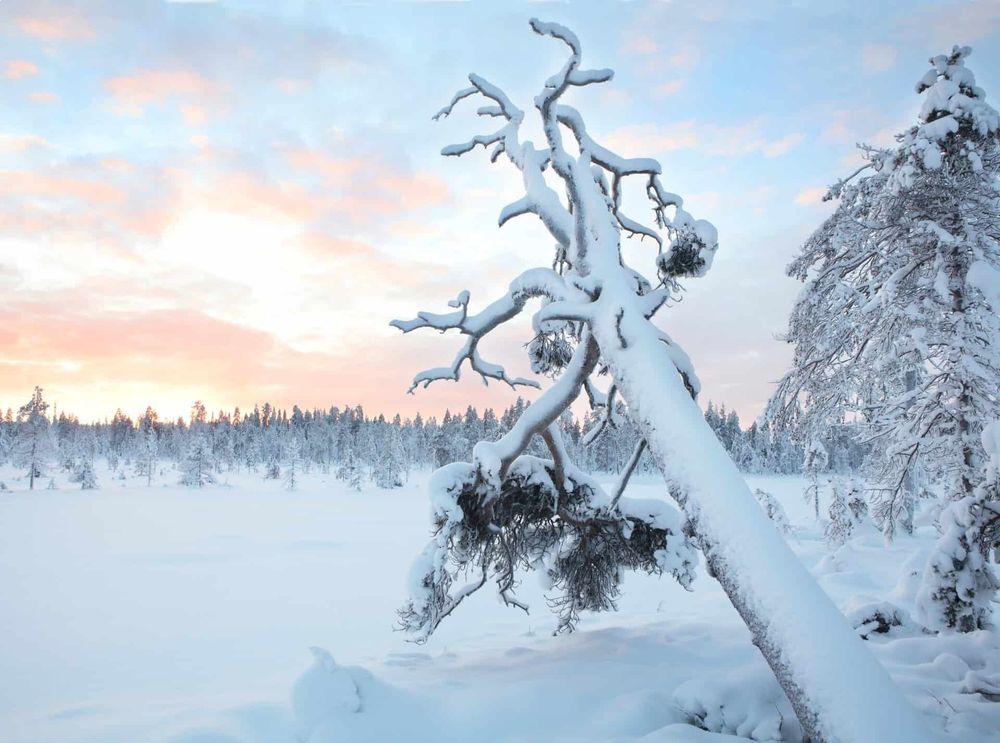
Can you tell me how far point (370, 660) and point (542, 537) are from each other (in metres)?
2.54

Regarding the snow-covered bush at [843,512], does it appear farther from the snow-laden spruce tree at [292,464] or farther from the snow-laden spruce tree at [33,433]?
the snow-laden spruce tree at [33,433]

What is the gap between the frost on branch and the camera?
5.25m

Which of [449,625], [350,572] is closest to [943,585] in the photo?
[449,625]

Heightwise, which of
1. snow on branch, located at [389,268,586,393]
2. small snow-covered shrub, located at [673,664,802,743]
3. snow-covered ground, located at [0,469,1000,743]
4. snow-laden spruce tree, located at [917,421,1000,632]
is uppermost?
snow on branch, located at [389,268,586,393]

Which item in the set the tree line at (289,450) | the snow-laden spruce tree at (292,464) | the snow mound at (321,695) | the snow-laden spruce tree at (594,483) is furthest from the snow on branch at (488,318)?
the snow-laden spruce tree at (292,464)

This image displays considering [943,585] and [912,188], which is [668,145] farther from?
[943,585]

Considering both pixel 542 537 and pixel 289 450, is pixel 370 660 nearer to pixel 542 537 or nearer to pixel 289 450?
pixel 542 537

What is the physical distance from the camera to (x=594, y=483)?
630 centimetres

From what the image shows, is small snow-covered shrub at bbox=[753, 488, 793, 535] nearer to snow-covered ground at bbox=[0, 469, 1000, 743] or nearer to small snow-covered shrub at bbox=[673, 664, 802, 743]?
snow-covered ground at bbox=[0, 469, 1000, 743]

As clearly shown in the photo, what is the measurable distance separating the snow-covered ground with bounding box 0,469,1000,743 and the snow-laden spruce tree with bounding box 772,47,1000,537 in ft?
7.62

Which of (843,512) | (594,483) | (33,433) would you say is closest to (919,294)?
(594,483)

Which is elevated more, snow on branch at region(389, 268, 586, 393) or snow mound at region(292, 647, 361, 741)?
snow on branch at region(389, 268, 586, 393)

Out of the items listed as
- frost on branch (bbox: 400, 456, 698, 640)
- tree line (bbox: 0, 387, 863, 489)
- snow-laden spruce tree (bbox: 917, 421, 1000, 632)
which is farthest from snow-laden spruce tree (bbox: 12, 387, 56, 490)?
snow-laden spruce tree (bbox: 917, 421, 1000, 632)

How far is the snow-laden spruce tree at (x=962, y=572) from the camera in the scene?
5.35 m
